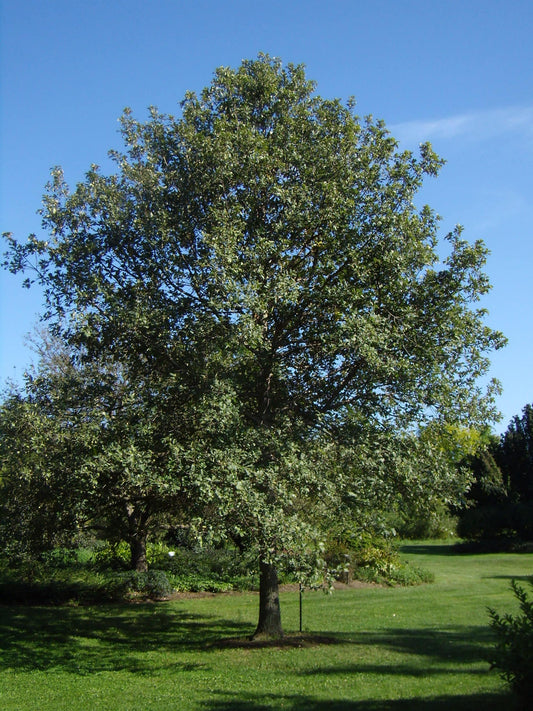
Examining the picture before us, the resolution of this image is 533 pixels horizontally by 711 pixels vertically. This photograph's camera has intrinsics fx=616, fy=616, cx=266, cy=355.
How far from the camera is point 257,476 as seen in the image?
973 centimetres

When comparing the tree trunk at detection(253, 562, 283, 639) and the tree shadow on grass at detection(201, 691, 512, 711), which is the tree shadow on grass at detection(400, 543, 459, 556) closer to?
the tree trunk at detection(253, 562, 283, 639)

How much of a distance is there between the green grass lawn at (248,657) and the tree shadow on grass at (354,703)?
0.06ft

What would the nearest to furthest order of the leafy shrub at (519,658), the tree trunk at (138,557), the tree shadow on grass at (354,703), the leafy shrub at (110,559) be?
the leafy shrub at (519,658)
the tree shadow on grass at (354,703)
the tree trunk at (138,557)
the leafy shrub at (110,559)

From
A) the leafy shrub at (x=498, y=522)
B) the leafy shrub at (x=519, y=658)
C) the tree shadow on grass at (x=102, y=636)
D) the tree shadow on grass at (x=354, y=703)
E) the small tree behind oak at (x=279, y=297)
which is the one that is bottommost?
the tree shadow on grass at (x=102, y=636)

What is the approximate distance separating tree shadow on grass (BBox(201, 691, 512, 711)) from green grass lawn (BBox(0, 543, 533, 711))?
18mm

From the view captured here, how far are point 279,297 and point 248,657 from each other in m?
6.70

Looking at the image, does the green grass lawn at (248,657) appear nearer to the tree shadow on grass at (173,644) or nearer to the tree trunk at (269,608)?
the tree shadow on grass at (173,644)

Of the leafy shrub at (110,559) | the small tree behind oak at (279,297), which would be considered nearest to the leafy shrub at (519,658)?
the small tree behind oak at (279,297)

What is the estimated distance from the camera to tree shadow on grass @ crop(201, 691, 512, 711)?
7621 millimetres

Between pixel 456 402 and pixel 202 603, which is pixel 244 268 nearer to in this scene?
pixel 456 402

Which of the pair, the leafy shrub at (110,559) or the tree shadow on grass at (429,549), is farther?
the tree shadow on grass at (429,549)

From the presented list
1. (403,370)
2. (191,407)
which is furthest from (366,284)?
(191,407)

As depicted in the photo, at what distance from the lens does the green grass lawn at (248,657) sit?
8.77 m

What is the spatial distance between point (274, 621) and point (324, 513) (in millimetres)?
3286
